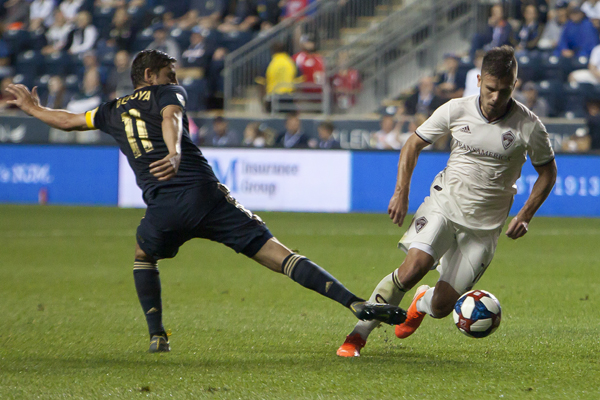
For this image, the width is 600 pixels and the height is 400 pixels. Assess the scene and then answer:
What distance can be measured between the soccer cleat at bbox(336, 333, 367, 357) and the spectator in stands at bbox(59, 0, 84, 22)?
1891cm

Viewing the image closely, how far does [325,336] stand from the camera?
5387mm

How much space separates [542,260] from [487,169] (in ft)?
16.9

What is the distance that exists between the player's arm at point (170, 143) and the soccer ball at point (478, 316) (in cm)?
170

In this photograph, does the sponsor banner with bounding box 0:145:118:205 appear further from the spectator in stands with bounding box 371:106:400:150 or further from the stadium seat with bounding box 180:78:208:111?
the spectator in stands with bounding box 371:106:400:150

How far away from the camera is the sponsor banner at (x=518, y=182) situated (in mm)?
14570

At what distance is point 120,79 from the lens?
18.5 metres

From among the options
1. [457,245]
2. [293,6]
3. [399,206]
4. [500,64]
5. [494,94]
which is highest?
[293,6]

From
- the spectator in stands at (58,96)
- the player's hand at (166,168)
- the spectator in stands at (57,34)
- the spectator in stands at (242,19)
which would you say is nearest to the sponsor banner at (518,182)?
the spectator in stands at (242,19)

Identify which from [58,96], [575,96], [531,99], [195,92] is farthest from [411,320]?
[58,96]

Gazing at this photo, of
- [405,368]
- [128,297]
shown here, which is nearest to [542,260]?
[128,297]

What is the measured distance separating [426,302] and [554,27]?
14.0 m

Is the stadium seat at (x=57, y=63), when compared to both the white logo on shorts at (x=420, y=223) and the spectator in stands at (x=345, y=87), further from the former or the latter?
the white logo on shorts at (x=420, y=223)

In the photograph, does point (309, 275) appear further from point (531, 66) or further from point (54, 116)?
point (531, 66)

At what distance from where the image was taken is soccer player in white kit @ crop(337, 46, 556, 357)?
15.1ft
